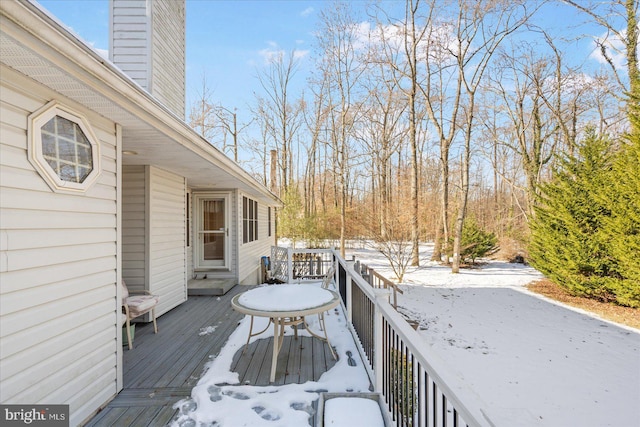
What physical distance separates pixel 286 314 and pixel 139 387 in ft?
4.87

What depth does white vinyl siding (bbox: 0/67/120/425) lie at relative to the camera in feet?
5.66

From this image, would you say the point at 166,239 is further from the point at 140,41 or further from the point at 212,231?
the point at 140,41

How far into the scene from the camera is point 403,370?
6.28 ft

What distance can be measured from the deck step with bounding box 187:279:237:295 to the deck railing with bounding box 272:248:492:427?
3.26m

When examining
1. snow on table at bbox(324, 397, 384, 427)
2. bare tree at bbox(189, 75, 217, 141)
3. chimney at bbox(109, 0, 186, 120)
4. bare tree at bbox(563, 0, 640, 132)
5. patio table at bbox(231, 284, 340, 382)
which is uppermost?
bare tree at bbox(189, 75, 217, 141)

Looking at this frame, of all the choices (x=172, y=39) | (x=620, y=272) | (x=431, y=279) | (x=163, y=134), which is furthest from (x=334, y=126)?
(x=163, y=134)

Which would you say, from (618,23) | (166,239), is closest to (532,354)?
(166,239)

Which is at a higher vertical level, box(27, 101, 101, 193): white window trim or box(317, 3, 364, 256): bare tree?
box(317, 3, 364, 256): bare tree

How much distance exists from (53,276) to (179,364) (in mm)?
1639

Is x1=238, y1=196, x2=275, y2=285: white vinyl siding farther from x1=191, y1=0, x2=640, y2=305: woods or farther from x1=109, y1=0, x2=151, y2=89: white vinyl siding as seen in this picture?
x1=191, y1=0, x2=640, y2=305: woods

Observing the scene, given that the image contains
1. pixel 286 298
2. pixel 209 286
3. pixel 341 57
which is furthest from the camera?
pixel 341 57

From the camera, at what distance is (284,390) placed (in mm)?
2590


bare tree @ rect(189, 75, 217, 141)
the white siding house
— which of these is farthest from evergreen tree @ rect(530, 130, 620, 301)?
bare tree @ rect(189, 75, 217, 141)

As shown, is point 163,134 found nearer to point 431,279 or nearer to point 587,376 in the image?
point 587,376
